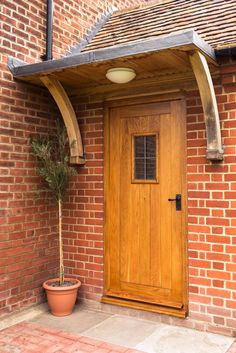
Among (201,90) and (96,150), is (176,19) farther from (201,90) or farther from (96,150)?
(96,150)

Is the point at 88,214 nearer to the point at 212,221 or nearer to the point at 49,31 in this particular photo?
the point at 212,221

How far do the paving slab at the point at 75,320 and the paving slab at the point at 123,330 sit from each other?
0.10 meters

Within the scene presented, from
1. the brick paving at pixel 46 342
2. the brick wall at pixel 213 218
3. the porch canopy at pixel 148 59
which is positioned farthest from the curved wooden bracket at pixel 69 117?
the brick paving at pixel 46 342

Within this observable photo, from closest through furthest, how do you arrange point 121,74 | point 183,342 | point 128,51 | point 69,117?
1. point 128,51
2. point 183,342
3. point 121,74
4. point 69,117

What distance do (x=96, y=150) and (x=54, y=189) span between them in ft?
2.31

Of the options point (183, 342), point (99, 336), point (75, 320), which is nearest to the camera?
point (183, 342)

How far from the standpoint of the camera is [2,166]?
3945 mm

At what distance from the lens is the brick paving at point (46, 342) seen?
3.35m

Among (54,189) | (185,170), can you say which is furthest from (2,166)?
(185,170)

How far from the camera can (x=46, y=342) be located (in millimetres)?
3512

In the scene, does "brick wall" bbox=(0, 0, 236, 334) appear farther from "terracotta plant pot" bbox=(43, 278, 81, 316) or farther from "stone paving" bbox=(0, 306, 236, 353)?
"terracotta plant pot" bbox=(43, 278, 81, 316)

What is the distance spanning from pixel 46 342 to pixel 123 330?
80cm

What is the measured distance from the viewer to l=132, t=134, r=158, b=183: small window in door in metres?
4.21

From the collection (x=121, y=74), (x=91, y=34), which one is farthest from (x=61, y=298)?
(x=91, y=34)
